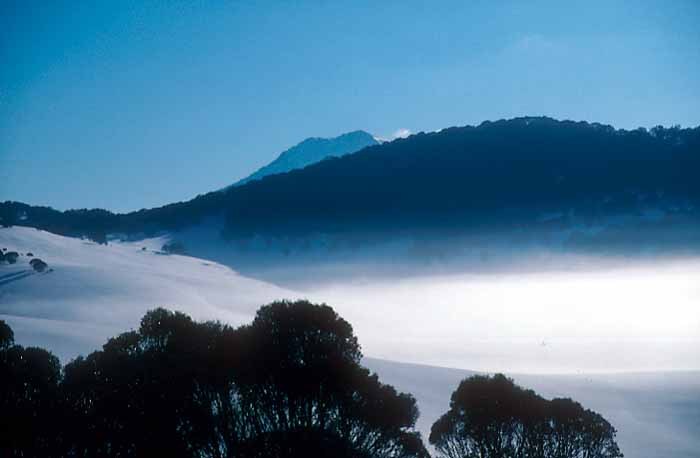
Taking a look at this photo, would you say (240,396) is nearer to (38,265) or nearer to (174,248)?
(38,265)

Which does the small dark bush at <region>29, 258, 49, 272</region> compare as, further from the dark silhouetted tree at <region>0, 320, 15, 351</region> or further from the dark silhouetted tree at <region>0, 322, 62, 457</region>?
the dark silhouetted tree at <region>0, 322, 62, 457</region>

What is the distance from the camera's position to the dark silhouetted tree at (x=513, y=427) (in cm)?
2106

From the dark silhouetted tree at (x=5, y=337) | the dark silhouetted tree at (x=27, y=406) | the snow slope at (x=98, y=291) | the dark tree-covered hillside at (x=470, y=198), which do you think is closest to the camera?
the dark silhouetted tree at (x=27, y=406)

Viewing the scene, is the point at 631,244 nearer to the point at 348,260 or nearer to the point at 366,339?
the point at 348,260

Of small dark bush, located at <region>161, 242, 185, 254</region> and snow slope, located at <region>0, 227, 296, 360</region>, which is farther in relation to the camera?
small dark bush, located at <region>161, 242, 185, 254</region>

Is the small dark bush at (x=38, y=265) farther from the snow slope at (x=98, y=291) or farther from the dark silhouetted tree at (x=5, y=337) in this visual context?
the dark silhouetted tree at (x=5, y=337)

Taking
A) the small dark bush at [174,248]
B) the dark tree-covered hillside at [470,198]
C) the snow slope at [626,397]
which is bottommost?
the snow slope at [626,397]

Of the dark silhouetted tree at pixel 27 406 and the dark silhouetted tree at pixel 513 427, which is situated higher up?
the dark silhouetted tree at pixel 513 427

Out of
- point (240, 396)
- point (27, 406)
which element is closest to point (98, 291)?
point (27, 406)

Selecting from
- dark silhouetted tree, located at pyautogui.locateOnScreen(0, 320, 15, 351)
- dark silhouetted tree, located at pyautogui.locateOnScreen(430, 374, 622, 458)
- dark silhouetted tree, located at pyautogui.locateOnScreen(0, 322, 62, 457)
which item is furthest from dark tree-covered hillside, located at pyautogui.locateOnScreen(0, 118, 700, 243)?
dark silhouetted tree, located at pyautogui.locateOnScreen(430, 374, 622, 458)

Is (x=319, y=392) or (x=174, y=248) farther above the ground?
(x=174, y=248)

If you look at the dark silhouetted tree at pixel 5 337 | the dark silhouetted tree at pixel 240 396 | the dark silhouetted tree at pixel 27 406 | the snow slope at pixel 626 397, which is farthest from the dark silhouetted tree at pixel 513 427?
the dark silhouetted tree at pixel 5 337

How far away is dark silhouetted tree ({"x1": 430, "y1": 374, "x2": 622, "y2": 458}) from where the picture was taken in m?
21.1

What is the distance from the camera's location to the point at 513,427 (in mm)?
21219
